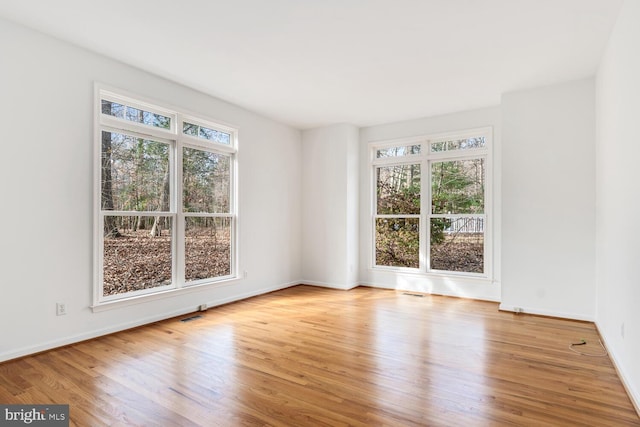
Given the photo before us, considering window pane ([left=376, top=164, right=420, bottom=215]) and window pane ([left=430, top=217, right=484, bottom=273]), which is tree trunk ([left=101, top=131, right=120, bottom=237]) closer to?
window pane ([left=376, top=164, right=420, bottom=215])

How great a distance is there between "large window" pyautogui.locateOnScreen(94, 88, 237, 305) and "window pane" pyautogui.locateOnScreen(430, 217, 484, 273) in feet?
10.3

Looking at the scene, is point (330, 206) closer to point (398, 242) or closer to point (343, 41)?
point (398, 242)

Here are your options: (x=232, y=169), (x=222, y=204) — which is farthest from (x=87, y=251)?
(x=232, y=169)

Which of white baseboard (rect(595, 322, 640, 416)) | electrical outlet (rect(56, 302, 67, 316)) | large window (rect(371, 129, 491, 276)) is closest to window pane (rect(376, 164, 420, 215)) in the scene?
large window (rect(371, 129, 491, 276))

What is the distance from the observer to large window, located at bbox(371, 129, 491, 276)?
17.4 ft

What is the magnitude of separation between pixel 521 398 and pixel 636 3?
2695mm

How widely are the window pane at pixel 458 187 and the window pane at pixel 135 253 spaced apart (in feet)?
13.0

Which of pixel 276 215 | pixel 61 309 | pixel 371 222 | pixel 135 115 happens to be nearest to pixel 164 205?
pixel 135 115

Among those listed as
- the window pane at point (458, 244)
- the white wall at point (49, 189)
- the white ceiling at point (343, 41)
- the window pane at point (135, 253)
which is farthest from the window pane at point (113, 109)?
the window pane at point (458, 244)

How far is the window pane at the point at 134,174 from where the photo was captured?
12.0 feet

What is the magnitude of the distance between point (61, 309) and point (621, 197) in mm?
4828

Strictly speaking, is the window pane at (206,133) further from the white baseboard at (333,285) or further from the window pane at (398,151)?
the white baseboard at (333,285)

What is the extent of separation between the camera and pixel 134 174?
3.90 metres

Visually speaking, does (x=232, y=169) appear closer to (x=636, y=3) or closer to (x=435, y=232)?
(x=435, y=232)
